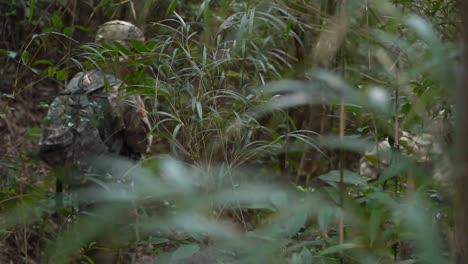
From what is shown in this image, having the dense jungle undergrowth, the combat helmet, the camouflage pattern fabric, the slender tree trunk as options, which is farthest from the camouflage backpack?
the slender tree trunk

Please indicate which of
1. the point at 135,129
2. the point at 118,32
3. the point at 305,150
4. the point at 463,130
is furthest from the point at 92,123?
the point at 463,130

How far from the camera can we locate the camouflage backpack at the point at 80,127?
346cm

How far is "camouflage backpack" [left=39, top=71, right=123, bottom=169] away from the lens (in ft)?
11.4

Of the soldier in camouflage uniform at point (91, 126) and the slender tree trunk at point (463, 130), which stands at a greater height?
the slender tree trunk at point (463, 130)

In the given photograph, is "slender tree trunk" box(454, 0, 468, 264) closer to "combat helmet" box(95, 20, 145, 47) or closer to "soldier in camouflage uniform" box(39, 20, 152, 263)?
"soldier in camouflage uniform" box(39, 20, 152, 263)

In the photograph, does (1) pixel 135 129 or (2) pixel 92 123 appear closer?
(2) pixel 92 123

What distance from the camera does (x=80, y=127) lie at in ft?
11.7

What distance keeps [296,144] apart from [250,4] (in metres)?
0.53

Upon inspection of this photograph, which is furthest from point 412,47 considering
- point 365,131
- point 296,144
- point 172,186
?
point 172,186

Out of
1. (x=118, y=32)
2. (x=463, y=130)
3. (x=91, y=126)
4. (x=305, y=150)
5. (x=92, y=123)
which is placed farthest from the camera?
(x=118, y=32)

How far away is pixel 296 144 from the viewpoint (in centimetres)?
255

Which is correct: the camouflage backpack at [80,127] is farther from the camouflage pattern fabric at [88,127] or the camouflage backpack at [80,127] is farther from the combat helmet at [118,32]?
the combat helmet at [118,32]

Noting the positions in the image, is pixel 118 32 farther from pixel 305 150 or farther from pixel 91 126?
pixel 305 150

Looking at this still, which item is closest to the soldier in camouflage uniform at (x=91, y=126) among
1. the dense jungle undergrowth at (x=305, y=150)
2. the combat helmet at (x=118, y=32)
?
the combat helmet at (x=118, y=32)
